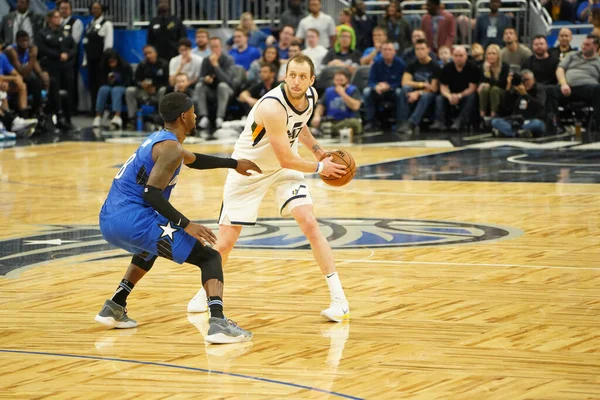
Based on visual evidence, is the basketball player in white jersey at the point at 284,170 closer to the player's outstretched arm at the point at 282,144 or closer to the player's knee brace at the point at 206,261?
the player's outstretched arm at the point at 282,144

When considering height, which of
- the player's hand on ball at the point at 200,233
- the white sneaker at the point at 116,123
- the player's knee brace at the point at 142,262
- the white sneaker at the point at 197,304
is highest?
the player's hand on ball at the point at 200,233

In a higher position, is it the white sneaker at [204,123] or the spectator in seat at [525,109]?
the spectator in seat at [525,109]

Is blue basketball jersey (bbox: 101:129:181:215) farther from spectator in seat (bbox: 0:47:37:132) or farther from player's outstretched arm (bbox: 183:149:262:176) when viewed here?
spectator in seat (bbox: 0:47:37:132)

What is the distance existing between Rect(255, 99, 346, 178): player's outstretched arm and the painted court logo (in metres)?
2.46

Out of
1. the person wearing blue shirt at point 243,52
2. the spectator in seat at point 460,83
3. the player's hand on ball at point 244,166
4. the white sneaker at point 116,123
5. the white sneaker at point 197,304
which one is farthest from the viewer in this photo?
the white sneaker at point 116,123

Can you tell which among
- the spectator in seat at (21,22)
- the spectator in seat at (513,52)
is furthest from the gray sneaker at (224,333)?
the spectator in seat at (21,22)

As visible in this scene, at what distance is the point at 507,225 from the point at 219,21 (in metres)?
15.7

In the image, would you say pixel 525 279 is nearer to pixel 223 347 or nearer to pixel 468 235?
pixel 468 235

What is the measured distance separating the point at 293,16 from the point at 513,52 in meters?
4.99

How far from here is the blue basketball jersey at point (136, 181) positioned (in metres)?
6.11

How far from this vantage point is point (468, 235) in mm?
9500

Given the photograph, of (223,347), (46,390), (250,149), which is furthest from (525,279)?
(46,390)

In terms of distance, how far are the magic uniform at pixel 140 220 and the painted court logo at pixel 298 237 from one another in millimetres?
2267

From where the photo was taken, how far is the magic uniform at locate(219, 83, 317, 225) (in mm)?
6734
